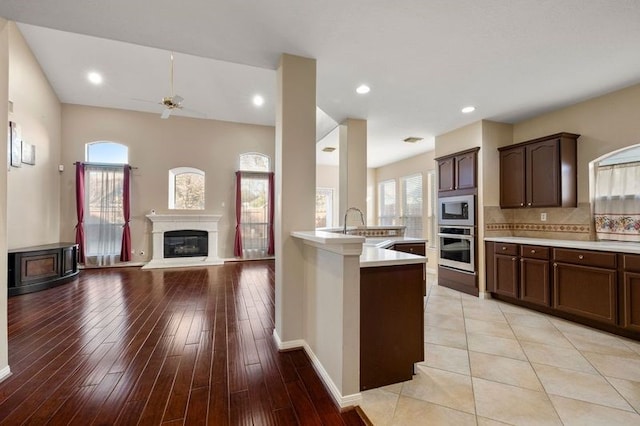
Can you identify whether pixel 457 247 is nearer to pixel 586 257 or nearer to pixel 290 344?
pixel 586 257

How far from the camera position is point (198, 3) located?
1.89m

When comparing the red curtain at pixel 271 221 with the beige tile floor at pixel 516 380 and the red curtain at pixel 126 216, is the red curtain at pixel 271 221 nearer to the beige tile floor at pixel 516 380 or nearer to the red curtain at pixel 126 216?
the red curtain at pixel 126 216

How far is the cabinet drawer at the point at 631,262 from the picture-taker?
2.65 meters

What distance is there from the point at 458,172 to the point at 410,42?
9.31ft

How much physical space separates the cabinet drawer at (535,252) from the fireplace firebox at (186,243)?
21.3 ft

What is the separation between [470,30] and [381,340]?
2.54 metres

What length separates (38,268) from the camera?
4.44 meters

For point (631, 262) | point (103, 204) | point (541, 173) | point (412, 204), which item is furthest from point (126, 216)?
point (631, 262)

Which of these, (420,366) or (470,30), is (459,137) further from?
(420,366)

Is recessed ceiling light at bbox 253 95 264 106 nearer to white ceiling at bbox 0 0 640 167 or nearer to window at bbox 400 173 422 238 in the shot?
white ceiling at bbox 0 0 640 167

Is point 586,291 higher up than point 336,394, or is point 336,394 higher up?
point 586,291

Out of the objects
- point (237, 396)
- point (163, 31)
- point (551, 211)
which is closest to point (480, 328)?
point (551, 211)

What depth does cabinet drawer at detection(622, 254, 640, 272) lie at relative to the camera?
2.65 m

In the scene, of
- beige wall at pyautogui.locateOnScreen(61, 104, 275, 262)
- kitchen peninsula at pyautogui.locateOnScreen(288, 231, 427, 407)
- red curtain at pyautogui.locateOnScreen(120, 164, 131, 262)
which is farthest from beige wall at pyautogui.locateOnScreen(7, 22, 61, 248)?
kitchen peninsula at pyautogui.locateOnScreen(288, 231, 427, 407)
